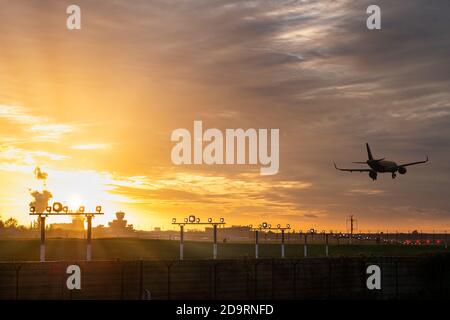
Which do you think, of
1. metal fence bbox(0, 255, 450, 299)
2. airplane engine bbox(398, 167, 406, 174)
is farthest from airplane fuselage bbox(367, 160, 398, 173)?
metal fence bbox(0, 255, 450, 299)

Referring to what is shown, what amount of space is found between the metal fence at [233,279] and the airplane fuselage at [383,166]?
211 feet

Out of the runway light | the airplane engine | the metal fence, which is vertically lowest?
the metal fence

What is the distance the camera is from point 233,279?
80.2m

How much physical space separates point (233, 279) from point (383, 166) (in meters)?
88.7

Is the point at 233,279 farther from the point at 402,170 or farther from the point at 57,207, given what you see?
the point at 402,170

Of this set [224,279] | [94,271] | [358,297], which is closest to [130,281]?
[94,271]

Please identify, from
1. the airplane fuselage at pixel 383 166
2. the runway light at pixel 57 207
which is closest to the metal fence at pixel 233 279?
the runway light at pixel 57 207

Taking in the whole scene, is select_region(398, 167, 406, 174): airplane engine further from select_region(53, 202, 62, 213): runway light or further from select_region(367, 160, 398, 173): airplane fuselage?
select_region(53, 202, 62, 213): runway light

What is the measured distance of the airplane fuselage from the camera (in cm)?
16112

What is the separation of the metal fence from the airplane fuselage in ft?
211

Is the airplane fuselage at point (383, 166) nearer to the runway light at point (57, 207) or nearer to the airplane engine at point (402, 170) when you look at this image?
the airplane engine at point (402, 170)
